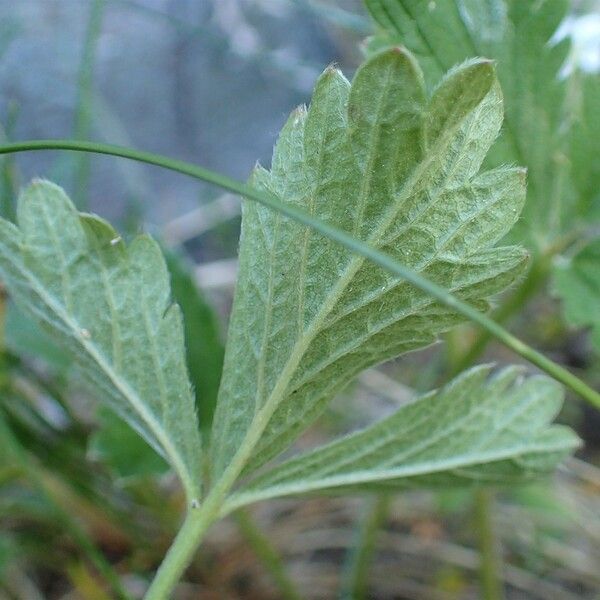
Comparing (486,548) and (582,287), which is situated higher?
(582,287)

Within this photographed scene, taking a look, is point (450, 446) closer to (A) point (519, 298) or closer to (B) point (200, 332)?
(A) point (519, 298)

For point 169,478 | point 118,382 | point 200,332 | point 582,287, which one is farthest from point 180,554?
point 169,478

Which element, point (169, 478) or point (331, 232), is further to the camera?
point (169, 478)

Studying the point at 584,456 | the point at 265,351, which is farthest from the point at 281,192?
the point at 584,456

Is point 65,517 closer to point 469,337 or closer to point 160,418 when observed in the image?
point 160,418

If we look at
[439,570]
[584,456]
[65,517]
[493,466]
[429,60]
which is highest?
[584,456]

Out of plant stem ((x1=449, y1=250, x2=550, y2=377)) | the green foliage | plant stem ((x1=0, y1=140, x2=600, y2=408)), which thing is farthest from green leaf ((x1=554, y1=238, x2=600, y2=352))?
the green foliage

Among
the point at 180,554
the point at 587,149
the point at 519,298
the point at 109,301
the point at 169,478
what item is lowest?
the point at 180,554

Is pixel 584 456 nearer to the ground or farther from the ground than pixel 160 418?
farther from the ground
